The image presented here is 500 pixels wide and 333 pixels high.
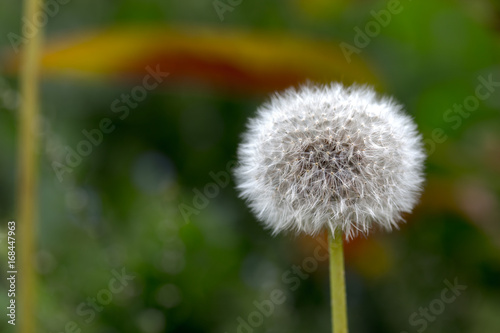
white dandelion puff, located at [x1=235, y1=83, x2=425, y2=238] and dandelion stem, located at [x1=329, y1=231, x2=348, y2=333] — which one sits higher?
white dandelion puff, located at [x1=235, y1=83, x2=425, y2=238]

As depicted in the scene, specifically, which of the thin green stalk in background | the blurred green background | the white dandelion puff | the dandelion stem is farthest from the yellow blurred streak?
the dandelion stem

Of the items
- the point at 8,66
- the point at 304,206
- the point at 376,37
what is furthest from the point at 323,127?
the point at 376,37

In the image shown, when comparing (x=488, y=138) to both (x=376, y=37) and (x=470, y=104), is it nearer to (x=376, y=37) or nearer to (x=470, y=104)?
(x=470, y=104)

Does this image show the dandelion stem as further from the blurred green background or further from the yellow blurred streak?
the yellow blurred streak

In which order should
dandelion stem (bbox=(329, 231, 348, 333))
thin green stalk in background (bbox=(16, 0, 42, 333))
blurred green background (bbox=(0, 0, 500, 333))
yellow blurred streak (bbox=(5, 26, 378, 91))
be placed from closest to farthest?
1. dandelion stem (bbox=(329, 231, 348, 333))
2. thin green stalk in background (bbox=(16, 0, 42, 333))
3. blurred green background (bbox=(0, 0, 500, 333))
4. yellow blurred streak (bbox=(5, 26, 378, 91))

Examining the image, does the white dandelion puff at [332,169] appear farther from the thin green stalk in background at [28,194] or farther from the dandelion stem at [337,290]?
the thin green stalk in background at [28,194]

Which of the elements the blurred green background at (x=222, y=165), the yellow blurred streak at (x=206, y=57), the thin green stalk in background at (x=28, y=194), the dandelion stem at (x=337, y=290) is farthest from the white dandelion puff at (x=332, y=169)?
the yellow blurred streak at (x=206, y=57)
